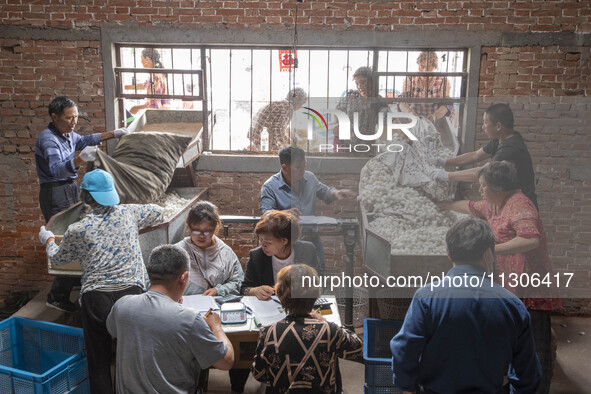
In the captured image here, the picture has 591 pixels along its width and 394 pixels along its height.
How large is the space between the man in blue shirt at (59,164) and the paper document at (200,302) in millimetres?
1668

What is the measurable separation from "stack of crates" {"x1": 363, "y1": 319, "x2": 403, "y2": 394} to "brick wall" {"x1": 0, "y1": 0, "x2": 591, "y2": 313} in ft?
7.69

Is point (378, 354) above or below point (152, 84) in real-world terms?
below

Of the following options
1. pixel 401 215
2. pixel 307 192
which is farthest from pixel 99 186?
pixel 401 215

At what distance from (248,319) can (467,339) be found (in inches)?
55.1

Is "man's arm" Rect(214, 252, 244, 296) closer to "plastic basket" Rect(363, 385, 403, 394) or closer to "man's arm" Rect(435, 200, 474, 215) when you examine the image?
"plastic basket" Rect(363, 385, 403, 394)

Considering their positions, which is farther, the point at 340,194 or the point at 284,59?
the point at 284,59

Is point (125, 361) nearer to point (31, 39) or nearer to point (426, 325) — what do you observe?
point (426, 325)

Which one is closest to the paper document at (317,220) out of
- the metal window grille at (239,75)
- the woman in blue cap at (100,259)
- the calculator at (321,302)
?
the calculator at (321,302)

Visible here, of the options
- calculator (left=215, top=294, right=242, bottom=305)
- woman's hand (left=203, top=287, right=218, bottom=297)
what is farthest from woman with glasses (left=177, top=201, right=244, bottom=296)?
calculator (left=215, top=294, right=242, bottom=305)

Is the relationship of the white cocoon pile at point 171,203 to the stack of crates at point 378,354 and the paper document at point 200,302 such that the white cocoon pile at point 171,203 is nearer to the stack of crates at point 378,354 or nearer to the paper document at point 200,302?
the paper document at point 200,302

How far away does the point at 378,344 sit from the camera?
Result: 3.47m

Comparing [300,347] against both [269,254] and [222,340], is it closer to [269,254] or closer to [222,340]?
[222,340]

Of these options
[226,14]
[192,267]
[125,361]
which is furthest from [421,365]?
[226,14]

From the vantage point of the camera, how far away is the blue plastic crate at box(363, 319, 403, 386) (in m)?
3.00
